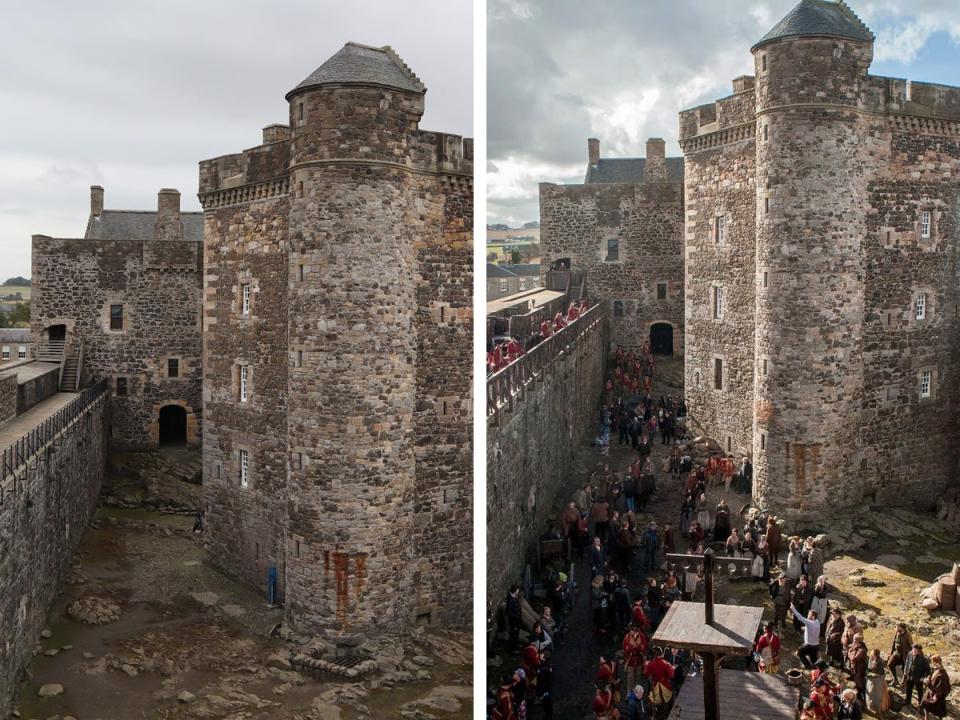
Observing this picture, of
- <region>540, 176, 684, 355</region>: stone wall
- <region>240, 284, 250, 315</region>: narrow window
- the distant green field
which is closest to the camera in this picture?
<region>240, 284, 250, 315</region>: narrow window

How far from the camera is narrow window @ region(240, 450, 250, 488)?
11.6 m

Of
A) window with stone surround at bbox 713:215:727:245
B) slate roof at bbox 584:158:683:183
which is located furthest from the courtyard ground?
slate roof at bbox 584:158:683:183

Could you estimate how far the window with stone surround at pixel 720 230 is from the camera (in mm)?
14266

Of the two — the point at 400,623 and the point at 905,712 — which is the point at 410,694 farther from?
the point at 905,712

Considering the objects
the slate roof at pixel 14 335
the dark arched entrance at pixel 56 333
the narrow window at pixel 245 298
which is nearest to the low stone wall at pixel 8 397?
the narrow window at pixel 245 298

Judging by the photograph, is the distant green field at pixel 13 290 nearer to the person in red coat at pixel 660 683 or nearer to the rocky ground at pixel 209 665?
the rocky ground at pixel 209 665

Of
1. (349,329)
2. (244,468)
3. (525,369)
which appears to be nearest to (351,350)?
Answer: (349,329)

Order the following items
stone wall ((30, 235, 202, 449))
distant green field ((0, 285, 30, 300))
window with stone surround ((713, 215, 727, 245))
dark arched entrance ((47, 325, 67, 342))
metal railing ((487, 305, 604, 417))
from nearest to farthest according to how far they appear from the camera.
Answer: metal railing ((487, 305, 604, 417)) → window with stone surround ((713, 215, 727, 245)) → stone wall ((30, 235, 202, 449)) → dark arched entrance ((47, 325, 67, 342)) → distant green field ((0, 285, 30, 300))

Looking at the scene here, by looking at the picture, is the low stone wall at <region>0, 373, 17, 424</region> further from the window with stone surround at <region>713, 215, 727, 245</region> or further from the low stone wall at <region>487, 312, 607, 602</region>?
the window with stone surround at <region>713, 215, 727, 245</region>

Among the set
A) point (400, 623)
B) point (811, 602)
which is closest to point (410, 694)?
point (400, 623)

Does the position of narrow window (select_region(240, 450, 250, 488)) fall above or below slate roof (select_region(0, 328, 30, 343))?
below

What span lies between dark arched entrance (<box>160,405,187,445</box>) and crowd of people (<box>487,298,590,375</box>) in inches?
294

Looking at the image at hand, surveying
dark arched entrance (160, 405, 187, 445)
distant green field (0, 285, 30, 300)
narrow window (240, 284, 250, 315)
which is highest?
distant green field (0, 285, 30, 300)

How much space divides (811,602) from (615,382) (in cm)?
942
